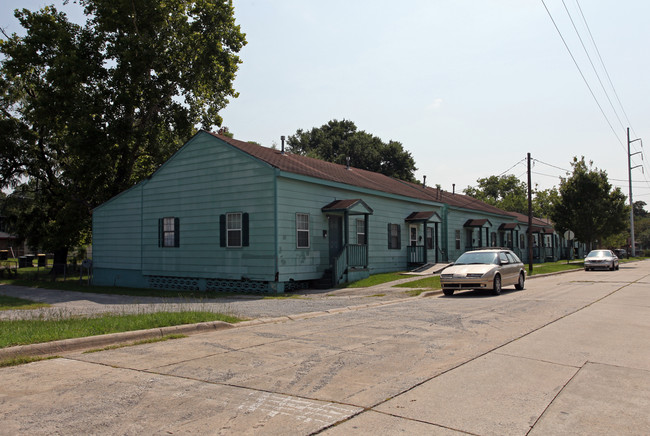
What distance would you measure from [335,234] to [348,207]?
76.6 inches

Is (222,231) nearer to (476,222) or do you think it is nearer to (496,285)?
(496,285)

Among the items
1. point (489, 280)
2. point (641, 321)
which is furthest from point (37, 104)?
point (641, 321)

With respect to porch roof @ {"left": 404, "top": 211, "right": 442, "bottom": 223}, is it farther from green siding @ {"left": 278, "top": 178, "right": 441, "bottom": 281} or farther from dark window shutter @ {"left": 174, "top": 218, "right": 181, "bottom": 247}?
dark window shutter @ {"left": 174, "top": 218, "right": 181, "bottom": 247}

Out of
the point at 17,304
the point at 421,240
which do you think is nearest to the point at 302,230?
the point at 17,304

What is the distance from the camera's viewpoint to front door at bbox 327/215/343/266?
21594 millimetres

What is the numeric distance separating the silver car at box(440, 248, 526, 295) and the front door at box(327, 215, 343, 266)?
593 centimetres

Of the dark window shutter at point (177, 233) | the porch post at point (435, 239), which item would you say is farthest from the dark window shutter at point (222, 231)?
the porch post at point (435, 239)

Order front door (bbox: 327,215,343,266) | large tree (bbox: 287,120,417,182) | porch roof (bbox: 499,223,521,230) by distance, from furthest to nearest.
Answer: large tree (bbox: 287,120,417,182)
porch roof (bbox: 499,223,521,230)
front door (bbox: 327,215,343,266)

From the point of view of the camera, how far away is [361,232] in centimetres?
2331

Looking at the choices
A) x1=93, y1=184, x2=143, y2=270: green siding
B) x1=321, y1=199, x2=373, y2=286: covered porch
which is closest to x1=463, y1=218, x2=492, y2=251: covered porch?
x1=321, y1=199, x2=373, y2=286: covered porch

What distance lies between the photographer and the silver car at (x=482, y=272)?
53.4 feet

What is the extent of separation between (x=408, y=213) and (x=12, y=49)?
2424 cm

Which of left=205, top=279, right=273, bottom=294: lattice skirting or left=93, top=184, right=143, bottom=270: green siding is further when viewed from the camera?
left=93, top=184, right=143, bottom=270: green siding

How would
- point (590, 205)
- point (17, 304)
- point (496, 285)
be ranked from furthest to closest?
1. point (590, 205)
2. point (496, 285)
3. point (17, 304)
